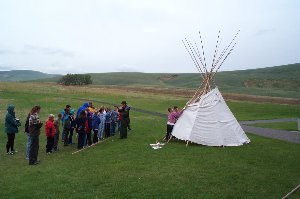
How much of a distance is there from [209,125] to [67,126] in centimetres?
746

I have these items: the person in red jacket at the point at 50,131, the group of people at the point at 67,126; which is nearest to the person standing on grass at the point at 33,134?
the group of people at the point at 67,126

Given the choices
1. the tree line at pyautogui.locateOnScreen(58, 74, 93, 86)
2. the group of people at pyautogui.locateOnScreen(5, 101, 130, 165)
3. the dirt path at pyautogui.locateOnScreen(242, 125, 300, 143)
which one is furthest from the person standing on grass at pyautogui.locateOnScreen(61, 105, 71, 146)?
the tree line at pyautogui.locateOnScreen(58, 74, 93, 86)

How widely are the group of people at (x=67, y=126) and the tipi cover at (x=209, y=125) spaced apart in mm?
3476

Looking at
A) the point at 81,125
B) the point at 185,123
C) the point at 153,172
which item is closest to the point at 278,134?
the point at 185,123

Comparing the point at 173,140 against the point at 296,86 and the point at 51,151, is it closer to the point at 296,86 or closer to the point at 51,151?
the point at 51,151

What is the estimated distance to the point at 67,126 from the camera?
1827cm

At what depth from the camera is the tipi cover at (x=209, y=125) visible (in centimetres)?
1872

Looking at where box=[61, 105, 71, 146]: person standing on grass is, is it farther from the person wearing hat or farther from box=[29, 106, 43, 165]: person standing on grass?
box=[29, 106, 43, 165]: person standing on grass

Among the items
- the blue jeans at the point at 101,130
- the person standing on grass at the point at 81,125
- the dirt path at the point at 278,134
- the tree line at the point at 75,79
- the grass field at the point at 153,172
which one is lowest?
the dirt path at the point at 278,134

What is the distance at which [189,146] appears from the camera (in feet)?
60.3

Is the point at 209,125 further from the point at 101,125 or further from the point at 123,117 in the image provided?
the point at 101,125

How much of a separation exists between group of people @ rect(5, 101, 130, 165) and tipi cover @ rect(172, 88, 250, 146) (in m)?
3.48

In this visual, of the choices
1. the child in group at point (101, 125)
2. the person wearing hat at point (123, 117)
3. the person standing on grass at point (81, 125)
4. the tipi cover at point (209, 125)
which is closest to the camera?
the person standing on grass at point (81, 125)

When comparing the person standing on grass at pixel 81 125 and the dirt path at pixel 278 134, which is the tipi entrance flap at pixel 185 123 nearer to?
the person standing on grass at pixel 81 125
